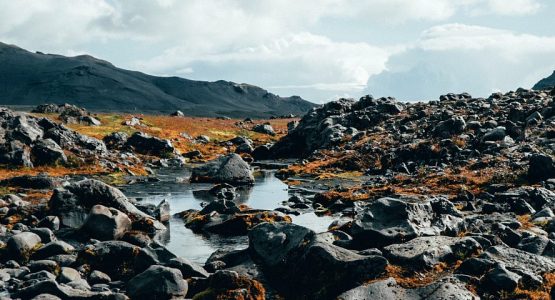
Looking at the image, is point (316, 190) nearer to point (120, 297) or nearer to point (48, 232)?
point (48, 232)

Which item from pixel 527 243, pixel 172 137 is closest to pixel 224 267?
pixel 527 243

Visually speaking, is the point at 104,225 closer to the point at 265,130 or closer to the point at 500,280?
the point at 500,280

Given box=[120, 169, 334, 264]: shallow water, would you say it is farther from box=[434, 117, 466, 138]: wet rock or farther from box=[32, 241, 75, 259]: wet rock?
box=[434, 117, 466, 138]: wet rock

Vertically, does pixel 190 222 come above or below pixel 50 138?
below

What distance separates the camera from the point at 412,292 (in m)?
20.9

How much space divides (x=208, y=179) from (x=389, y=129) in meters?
38.3

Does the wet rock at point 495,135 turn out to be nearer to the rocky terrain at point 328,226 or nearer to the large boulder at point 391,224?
the rocky terrain at point 328,226

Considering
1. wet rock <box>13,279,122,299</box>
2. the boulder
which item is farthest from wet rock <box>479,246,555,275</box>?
the boulder

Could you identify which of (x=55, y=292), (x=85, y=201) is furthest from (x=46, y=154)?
(x=55, y=292)

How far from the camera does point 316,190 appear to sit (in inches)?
2173

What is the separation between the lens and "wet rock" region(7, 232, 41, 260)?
27672mm

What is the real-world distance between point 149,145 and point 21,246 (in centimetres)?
6193

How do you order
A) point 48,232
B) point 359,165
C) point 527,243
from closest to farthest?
point 527,243
point 48,232
point 359,165

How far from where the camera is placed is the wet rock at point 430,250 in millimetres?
23016
